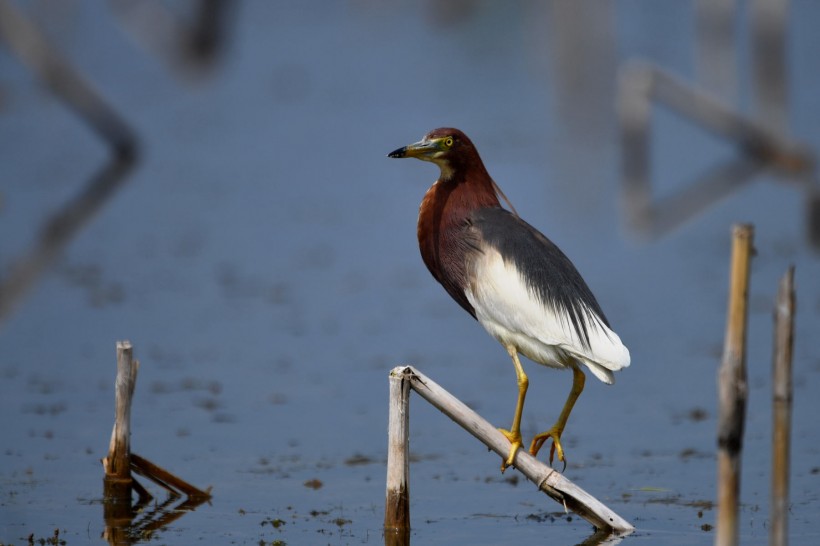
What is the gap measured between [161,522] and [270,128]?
15953mm

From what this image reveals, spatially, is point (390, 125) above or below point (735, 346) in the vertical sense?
above

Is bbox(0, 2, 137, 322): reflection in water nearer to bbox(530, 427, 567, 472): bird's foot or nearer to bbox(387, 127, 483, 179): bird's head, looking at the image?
bbox(387, 127, 483, 179): bird's head

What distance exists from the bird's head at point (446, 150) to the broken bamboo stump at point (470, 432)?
4.01 feet

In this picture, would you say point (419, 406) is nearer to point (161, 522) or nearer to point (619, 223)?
point (161, 522)

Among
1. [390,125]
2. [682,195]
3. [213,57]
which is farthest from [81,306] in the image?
[213,57]

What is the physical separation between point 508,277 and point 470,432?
87 cm

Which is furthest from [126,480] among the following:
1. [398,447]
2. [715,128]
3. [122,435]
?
[715,128]

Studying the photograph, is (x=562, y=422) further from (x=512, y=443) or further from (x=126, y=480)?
(x=126, y=480)

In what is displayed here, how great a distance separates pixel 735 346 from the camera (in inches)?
184

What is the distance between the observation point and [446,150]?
22.6 ft

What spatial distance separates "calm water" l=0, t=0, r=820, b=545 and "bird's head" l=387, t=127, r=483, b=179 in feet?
6.31

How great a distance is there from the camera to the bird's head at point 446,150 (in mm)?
6844

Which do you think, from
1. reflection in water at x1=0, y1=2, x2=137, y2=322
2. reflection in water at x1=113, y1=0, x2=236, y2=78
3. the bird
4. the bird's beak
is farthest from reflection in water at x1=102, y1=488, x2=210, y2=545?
reflection in water at x1=113, y1=0, x2=236, y2=78

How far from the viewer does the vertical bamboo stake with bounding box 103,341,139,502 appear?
703 centimetres
